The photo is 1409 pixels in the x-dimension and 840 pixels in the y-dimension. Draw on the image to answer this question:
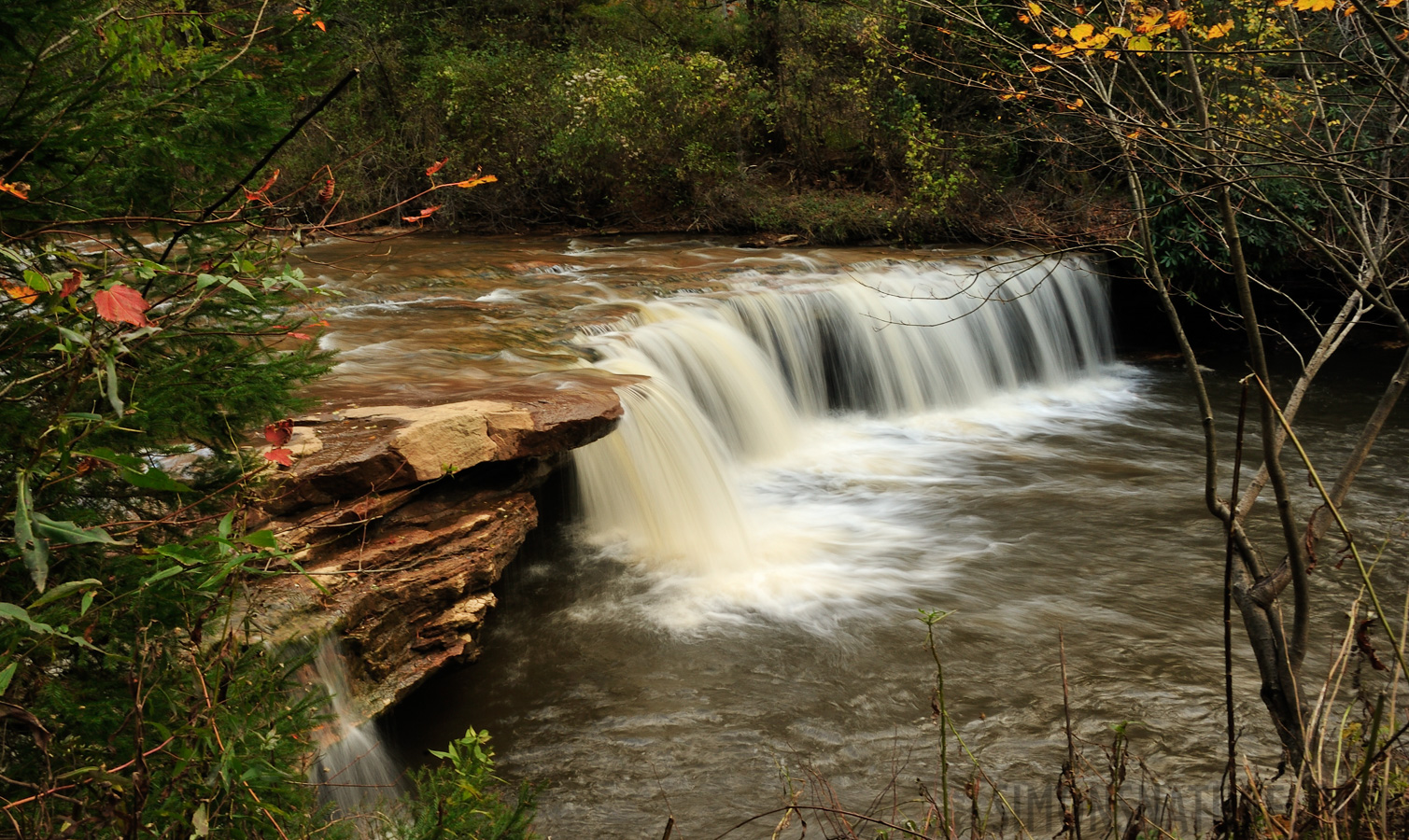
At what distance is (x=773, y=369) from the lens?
956 centimetres

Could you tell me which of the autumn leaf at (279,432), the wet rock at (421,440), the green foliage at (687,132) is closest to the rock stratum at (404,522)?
the wet rock at (421,440)

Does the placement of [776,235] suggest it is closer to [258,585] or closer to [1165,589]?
[1165,589]

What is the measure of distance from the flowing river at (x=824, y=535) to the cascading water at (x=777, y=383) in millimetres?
29

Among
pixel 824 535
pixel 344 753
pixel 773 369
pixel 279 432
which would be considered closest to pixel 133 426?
pixel 279 432

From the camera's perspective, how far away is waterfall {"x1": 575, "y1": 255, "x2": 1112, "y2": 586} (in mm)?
6902

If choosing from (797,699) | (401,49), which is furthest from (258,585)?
(401,49)

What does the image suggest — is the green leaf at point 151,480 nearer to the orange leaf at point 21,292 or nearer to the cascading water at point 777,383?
the orange leaf at point 21,292

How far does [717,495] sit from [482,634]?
2.11 meters

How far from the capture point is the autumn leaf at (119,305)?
1695 millimetres

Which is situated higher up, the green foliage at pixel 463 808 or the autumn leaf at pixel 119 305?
the autumn leaf at pixel 119 305

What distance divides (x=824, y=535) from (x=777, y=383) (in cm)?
263

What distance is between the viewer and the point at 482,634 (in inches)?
221

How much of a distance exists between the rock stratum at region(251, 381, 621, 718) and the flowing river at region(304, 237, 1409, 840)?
453mm

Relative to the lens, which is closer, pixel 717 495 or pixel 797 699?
pixel 797 699
